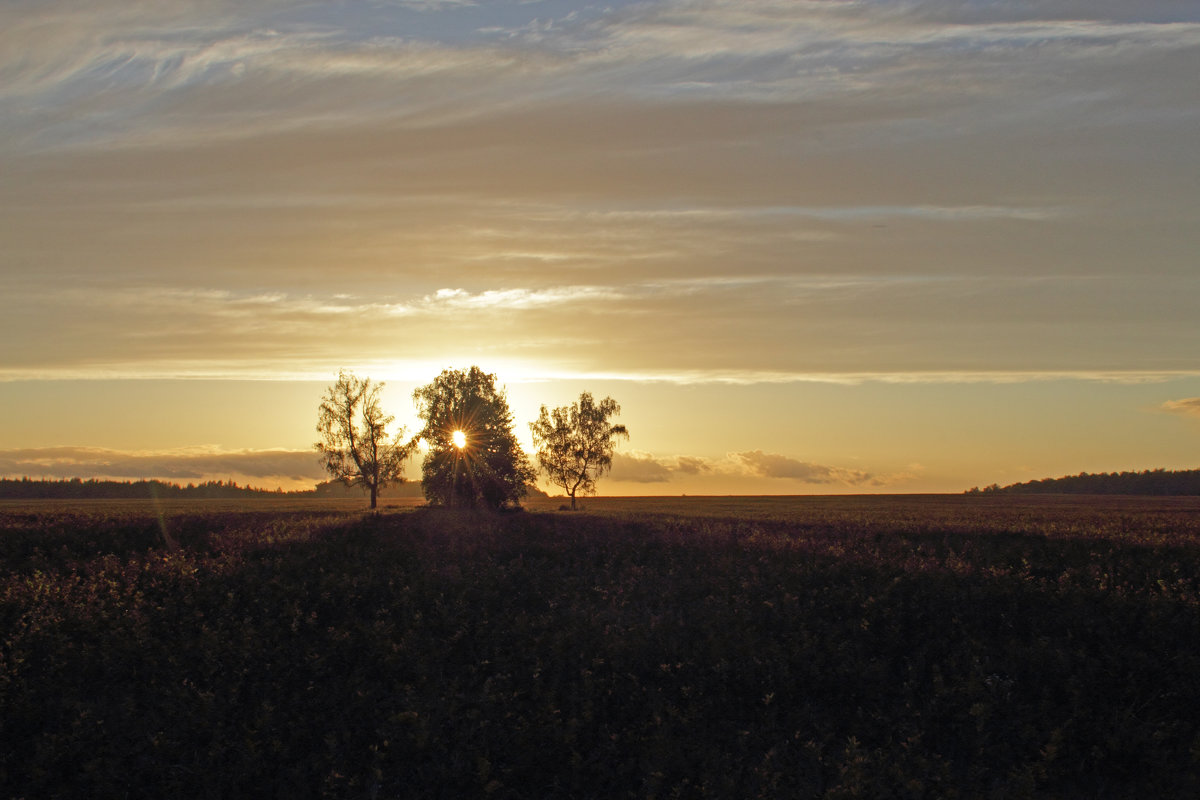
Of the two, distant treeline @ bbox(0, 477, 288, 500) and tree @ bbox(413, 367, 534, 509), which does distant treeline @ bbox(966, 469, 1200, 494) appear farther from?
distant treeline @ bbox(0, 477, 288, 500)

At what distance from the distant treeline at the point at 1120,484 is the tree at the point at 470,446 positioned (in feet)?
272

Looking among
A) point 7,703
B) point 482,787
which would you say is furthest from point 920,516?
point 7,703

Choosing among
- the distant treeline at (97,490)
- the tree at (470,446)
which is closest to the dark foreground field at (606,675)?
the tree at (470,446)

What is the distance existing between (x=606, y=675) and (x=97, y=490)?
108704 millimetres

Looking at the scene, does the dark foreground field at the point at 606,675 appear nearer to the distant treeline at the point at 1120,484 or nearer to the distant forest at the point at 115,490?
the distant forest at the point at 115,490

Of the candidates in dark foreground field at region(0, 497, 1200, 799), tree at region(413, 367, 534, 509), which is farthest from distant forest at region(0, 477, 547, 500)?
dark foreground field at region(0, 497, 1200, 799)

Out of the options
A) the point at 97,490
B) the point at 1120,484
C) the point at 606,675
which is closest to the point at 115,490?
the point at 97,490

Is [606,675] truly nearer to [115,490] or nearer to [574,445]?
[574,445]

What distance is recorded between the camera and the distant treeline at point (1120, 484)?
106 m

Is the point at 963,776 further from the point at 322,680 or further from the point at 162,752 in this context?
the point at 162,752

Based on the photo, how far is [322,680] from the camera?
19.0 m

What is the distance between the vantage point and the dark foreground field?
16.1m

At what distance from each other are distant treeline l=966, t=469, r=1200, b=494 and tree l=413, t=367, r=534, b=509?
8293 cm

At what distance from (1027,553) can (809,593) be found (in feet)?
28.2
